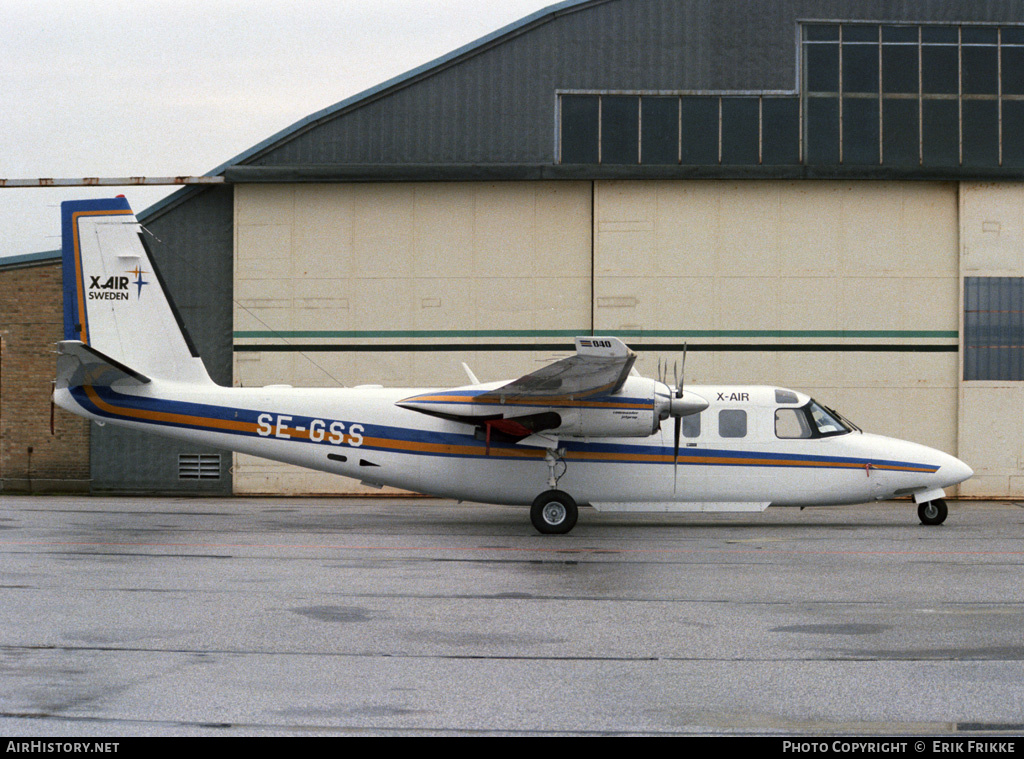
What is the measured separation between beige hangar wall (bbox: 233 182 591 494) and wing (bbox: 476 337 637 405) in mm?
8168

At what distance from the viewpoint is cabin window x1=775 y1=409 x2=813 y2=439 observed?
18.5 meters

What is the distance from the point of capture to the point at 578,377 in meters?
16.9

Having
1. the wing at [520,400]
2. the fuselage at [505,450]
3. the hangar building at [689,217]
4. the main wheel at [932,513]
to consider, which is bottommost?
the main wheel at [932,513]

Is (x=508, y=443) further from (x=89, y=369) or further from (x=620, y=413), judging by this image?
(x=89, y=369)

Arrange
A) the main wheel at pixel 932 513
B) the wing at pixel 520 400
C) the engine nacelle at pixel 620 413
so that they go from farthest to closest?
the main wheel at pixel 932 513, the engine nacelle at pixel 620 413, the wing at pixel 520 400

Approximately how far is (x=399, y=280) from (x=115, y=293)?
27.6 ft

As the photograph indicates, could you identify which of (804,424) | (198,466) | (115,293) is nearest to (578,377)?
(804,424)

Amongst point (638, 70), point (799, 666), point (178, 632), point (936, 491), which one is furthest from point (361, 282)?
point (799, 666)

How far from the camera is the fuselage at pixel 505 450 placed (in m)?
18.3

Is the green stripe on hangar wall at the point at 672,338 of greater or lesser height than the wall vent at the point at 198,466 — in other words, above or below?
above

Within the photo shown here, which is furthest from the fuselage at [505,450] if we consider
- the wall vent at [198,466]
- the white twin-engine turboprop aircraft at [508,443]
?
the wall vent at [198,466]

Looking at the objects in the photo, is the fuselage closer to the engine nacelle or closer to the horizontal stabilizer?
the horizontal stabilizer

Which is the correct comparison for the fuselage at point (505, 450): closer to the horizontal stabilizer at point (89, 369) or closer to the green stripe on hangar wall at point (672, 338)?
the horizontal stabilizer at point (89, 369)

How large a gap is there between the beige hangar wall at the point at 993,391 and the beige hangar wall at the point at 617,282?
1.18ft
